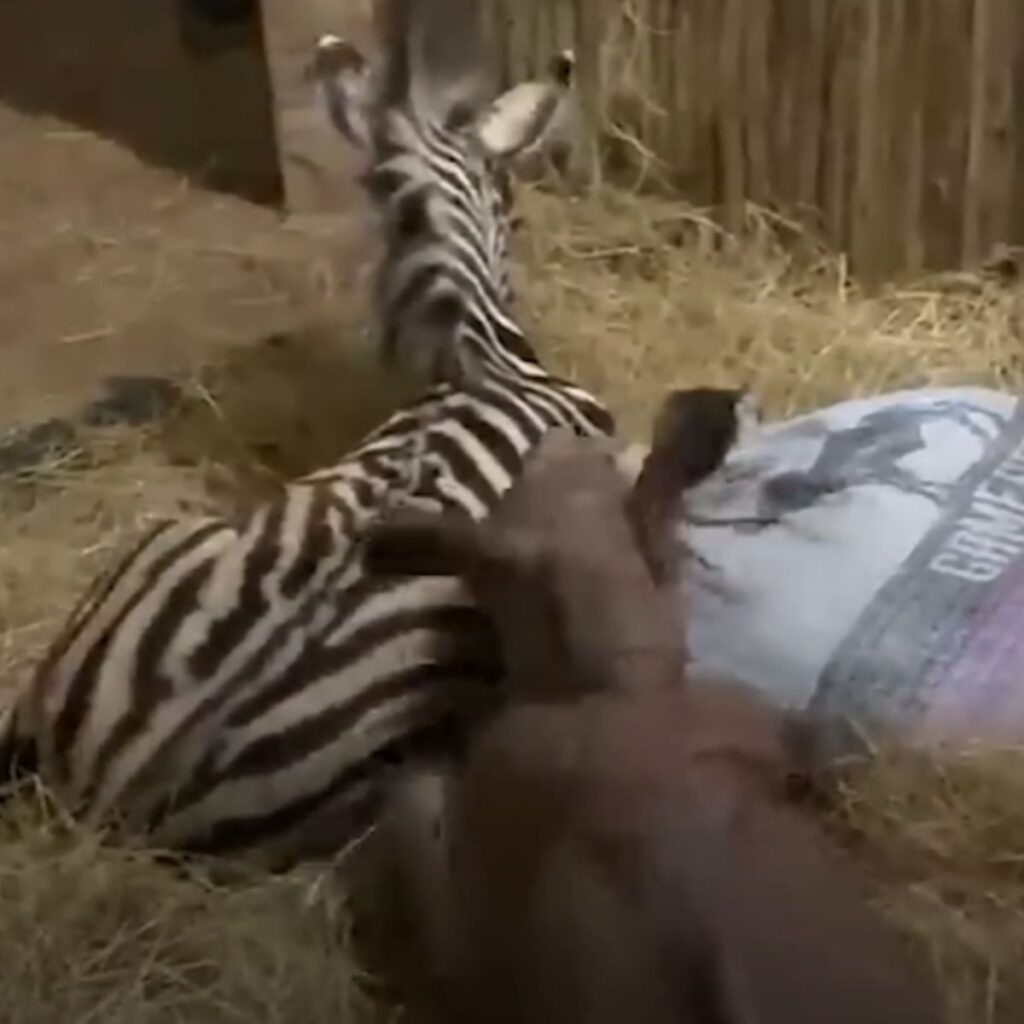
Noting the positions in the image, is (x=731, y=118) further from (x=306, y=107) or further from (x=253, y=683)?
(x=253, y=683)

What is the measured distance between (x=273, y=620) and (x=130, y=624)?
0.13 meters

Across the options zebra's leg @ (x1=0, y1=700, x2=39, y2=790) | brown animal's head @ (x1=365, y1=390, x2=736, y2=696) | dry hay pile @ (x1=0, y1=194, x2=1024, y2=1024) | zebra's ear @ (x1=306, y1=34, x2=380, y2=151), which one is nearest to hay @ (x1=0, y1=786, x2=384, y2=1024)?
dry hay pile @ (x1=0, y1=194, x2=1024, y2=1024)

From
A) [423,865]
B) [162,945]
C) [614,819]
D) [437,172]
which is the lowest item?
[162,945]

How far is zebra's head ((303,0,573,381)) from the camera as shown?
95.0 inches

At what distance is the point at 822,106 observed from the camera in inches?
113

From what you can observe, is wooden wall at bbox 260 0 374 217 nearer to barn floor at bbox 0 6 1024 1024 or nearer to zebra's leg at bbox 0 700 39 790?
Answer: barn floor at bbox 0 6 1024 1024

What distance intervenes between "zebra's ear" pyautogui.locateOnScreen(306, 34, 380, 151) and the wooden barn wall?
49 centimetres

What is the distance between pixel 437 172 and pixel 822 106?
24.9 inches

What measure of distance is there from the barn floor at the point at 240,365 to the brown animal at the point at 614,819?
16 centimetres

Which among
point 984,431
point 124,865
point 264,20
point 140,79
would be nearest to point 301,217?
point 264,20

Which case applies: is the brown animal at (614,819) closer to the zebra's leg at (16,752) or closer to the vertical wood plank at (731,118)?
the zebra's leg at (16,752)

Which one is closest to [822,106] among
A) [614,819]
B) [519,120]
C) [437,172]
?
[519,120]

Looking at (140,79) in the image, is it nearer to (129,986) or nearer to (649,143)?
(649,143)

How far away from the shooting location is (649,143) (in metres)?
3.12
